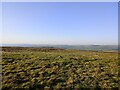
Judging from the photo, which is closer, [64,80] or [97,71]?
[64,80]

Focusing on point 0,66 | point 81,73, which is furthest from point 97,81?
point 0,66

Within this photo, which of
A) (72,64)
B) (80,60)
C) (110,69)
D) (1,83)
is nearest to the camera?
(1,83)

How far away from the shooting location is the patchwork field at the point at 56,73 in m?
16.6

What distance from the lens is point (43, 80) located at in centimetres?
1736

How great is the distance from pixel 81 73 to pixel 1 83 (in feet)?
24.0

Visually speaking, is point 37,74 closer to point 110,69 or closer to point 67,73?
point 67,73

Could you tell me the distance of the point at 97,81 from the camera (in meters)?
17.3

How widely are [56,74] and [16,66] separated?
470 centimetres

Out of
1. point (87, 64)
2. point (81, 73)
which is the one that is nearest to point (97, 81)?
point (81, 73)

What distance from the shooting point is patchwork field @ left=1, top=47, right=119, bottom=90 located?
54.5 feet

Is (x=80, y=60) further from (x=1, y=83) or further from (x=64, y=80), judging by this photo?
(x=1, y=83)

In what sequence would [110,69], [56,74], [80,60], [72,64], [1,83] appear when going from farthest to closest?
[80,60]
[72,64]
[110,69]
[56,74]
[1,83]

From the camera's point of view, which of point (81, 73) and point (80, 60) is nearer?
point (81, 73)

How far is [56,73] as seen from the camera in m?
19.0
